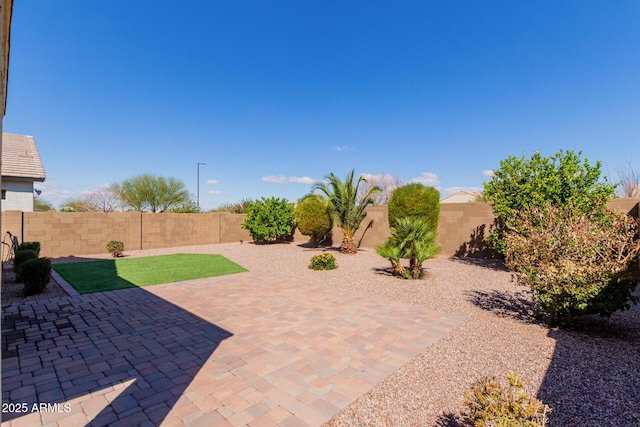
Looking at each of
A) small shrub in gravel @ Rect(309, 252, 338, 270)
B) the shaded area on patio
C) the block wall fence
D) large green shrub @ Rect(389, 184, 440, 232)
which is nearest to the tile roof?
the block wall fence

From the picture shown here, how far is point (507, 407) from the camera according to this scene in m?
2.62

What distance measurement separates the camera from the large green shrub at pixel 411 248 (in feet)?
29.1

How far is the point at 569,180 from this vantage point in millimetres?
9328

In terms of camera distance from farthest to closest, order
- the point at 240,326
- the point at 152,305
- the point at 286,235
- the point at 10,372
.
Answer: the point at 286,235 < the point at 152,305 < the point at 240,326 < the point at 10,372

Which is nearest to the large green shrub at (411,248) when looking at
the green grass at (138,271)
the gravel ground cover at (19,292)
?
the green grass at (138,271)

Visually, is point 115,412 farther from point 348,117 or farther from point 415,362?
point 348,117

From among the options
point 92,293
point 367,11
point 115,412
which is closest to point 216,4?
point 367,11

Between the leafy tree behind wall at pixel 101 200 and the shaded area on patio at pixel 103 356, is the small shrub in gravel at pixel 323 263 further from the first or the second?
the leafy tree behind wall at pixel 101 200

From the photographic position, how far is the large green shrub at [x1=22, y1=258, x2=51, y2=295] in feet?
22.4

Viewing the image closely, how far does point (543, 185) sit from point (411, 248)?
4.58m

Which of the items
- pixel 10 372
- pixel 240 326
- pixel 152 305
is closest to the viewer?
pixel 10 372

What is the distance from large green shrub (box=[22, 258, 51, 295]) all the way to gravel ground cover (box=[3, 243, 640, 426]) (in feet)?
23.8

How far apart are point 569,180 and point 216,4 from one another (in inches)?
520

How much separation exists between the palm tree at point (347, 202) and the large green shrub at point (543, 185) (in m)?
4.84
